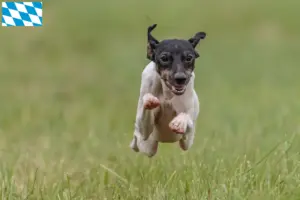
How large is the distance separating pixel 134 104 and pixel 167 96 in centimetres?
619

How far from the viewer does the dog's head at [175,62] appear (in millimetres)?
5770

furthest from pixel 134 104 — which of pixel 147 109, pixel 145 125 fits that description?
pixel 147 109

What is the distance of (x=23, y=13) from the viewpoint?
22.1 feet

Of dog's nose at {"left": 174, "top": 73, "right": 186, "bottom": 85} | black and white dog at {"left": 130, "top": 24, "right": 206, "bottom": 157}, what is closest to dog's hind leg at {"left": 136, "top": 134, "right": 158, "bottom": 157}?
black and white dog at {"left": 130, "top": 24, "right": 206, "bottom": 157}

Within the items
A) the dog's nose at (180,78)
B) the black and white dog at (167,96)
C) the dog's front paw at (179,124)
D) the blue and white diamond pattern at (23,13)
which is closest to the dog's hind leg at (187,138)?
the black and white dog at (167,96)

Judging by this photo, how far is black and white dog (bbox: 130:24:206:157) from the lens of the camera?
19.1 ft

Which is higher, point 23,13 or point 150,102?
point 23,13

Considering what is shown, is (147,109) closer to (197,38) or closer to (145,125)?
(145,125)

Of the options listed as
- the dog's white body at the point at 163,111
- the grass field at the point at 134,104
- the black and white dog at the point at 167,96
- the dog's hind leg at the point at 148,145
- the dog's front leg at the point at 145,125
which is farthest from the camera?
the grass field at the point at 134,104

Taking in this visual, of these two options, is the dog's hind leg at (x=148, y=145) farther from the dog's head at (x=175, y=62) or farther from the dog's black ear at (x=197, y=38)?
the dog's black ear at (x=197, y=38)

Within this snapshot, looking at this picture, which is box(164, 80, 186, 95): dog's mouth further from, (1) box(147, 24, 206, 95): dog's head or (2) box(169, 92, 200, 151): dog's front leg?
(2) box(169, 92, 200, 151): dog's front leg

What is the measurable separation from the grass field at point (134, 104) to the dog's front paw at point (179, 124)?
23.3 inches

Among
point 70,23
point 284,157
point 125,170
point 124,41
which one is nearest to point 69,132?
point 125,170

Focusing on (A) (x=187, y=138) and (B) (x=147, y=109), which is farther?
(A) (x=187, y=138)
